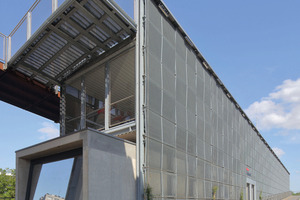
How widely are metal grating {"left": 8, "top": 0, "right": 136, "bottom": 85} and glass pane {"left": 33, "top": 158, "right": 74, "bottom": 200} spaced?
17.0 ft

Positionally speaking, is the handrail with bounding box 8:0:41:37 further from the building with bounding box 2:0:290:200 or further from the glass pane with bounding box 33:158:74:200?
the glass pane with bounding box 33:158:74:200

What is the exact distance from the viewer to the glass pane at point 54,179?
9.18m

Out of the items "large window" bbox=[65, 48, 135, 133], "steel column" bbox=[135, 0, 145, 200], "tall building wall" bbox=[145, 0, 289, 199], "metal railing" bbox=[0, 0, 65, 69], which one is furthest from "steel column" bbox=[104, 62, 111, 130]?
"metal railing" bbox=[0, 0, 65, 69]

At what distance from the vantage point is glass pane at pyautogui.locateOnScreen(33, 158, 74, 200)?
9.18m

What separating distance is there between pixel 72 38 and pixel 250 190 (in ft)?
76.8

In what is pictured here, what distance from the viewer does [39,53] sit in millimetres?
→ 12078

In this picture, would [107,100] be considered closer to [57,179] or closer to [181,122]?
[181,122]

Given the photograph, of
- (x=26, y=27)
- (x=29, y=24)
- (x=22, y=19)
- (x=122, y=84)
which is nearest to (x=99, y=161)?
(x=122, y=84)

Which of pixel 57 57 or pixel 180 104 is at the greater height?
pixel 57 57

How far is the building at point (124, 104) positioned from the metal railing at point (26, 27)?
458 mm

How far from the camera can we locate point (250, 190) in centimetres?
2598

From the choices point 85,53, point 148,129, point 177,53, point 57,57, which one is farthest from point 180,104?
point 57,57

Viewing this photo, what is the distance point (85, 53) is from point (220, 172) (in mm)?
11845

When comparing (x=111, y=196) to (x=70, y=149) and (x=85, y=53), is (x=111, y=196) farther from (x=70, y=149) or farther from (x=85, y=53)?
(x=85, y=53)
